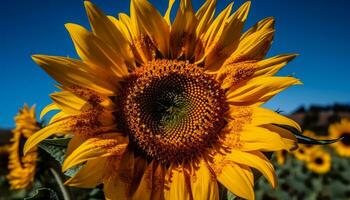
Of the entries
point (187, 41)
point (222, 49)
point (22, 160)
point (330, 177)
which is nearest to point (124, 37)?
point (187, 41)

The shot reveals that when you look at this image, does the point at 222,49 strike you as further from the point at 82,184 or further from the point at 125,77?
the point at 82,184

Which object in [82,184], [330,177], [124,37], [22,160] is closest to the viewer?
[82,184]

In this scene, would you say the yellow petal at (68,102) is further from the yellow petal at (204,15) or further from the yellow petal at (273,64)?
the yellow petal at (273,64)

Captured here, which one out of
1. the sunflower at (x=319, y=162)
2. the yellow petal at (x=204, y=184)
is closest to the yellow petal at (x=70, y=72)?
the yellow petal at (x=204, y=184)

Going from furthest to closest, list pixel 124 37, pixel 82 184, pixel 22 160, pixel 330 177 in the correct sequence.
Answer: pixel 330 177, pixel 22 160, pixel 124 37, pixel 82 184

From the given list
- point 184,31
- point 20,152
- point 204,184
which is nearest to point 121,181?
point 204,184

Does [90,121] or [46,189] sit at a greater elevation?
[90,121]
